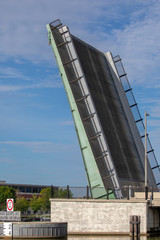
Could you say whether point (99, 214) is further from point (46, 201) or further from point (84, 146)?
point (46, 201)

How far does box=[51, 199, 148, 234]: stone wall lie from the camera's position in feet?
101

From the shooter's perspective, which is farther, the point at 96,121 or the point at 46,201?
the point at 46,201

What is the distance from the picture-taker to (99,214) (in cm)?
3105

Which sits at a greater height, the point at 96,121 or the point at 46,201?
the point at 96,121

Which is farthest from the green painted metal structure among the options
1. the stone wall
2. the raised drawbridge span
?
the stone wall

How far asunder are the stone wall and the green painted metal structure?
250 centimetres

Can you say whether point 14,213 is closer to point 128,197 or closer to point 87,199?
point 87,199

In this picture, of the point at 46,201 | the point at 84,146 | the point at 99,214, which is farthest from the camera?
the point at 46,201

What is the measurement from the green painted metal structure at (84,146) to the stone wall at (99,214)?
2.50 m

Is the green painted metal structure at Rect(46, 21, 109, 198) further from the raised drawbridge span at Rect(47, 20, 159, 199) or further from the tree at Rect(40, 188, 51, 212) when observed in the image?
the tree at Rect(40, 188, 51, 212)

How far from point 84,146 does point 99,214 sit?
5.90 m

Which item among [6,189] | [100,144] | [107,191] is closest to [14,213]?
[107,191]

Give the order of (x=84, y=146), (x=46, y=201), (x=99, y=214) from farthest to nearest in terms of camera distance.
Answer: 1. (x=46, y=201)
2. (x=84, y=146)
3. (x=99, y=214)

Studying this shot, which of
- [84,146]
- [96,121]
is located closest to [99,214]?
[84,146]
